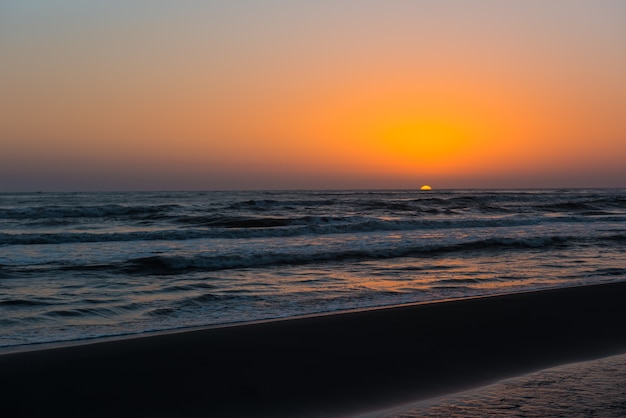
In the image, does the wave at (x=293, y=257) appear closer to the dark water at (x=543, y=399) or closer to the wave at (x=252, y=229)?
the wave at (x=252, y=229)

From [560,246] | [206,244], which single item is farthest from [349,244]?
[560,246]

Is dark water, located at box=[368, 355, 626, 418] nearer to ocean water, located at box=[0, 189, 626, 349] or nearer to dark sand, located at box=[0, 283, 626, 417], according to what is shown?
dark sand, located at box=[0, 283, 626, 417]

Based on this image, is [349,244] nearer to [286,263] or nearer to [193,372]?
[286,263]

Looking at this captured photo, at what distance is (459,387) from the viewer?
16.4 ft

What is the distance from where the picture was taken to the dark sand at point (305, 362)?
452 centimetres

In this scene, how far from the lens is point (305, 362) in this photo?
18.4 ft

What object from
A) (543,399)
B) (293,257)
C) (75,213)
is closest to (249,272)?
(293,257)

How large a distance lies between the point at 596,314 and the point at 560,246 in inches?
405

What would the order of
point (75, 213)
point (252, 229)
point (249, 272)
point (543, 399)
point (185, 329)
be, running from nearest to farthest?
point (543, 399)
point (185, 329)
point (249, 272)
point (252, 229)
point (75, 213)

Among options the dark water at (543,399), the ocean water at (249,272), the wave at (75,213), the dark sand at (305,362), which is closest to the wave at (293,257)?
the ocean water at (249,272)

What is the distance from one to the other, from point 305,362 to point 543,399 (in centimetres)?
211

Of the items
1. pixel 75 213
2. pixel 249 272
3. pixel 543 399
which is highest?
pixel 75 213

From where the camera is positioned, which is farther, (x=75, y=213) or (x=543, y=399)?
(x=75, y=213)

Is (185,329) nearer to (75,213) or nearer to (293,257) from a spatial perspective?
(293,257)
